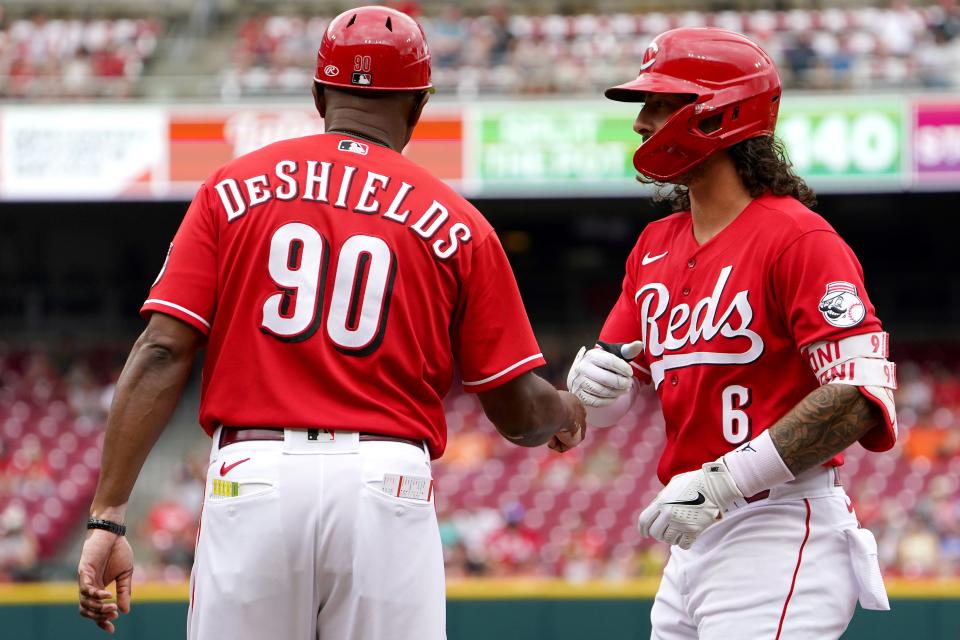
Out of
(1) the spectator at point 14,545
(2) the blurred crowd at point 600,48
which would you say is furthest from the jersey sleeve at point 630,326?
(2) the blurred crowd at point 600,48

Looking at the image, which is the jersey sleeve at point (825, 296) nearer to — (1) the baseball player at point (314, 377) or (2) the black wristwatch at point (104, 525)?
(1) the baseball player at point (314, 377)

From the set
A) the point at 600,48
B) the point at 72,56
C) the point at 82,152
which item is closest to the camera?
the point at 82,152

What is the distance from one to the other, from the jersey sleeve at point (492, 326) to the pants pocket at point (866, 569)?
844 millimetres

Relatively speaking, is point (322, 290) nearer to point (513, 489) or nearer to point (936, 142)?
point (513, 489)

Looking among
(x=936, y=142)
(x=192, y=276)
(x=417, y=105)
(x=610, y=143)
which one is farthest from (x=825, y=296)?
(x=936, y=142)

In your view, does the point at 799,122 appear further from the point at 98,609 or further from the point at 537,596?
the point at 98,609

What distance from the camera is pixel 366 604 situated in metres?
2.77

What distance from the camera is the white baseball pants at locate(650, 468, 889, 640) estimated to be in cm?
301

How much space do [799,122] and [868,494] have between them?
3.53 metres

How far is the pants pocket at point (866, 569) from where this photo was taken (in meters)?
3.03

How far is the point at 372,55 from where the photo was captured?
2.99 metres

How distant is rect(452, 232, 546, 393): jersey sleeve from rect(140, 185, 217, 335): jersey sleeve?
551mm

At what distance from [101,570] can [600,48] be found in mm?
12598

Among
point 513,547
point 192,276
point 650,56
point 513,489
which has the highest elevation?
point 650,56
